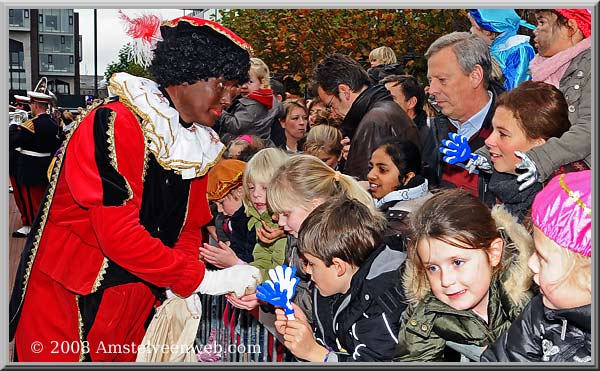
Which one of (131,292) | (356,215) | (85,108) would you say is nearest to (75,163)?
(85,108)

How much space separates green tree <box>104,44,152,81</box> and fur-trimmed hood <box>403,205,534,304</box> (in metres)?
1.18

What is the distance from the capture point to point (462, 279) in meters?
2.48

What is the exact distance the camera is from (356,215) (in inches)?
113

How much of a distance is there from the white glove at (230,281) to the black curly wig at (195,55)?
0.70 meters

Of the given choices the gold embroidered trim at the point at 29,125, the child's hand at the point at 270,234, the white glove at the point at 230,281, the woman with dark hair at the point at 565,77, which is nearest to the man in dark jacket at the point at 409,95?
the child's hand at the point at 270,234

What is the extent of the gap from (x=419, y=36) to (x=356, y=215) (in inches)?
77.2

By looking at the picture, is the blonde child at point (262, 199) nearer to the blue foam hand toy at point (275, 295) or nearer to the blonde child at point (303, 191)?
the blonde child at point (303, 191)

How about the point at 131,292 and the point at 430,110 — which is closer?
the point at 131,292

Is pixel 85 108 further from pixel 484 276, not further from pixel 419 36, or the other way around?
pixel 419 36

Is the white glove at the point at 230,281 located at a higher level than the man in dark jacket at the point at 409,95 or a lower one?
lower

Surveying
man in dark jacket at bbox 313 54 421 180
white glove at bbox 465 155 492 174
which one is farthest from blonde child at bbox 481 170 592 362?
man in dark jacket at bbox 313 54 421 180

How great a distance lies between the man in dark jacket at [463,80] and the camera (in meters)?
3.46

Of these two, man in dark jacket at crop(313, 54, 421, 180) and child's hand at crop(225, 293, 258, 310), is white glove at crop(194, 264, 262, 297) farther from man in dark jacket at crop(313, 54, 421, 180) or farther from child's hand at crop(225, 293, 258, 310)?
man in dark jacket at crop(313, 54, 421, 180)

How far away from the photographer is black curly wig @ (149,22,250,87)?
2.86 m
